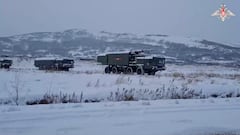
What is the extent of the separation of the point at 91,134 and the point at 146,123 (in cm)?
156

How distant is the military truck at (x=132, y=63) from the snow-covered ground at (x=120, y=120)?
2288cm

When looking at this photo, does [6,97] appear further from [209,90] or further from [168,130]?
[209,90]

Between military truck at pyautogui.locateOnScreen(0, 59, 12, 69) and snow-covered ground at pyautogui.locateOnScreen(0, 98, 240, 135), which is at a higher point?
military truck at pyautogui.locateOnScreen(0, 59, 12, 69)

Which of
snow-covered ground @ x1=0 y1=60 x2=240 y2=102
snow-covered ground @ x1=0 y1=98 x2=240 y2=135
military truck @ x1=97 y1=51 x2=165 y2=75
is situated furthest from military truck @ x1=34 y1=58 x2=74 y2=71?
snow-covered ground @ x1=0 y1=98 x2=240 y2=135

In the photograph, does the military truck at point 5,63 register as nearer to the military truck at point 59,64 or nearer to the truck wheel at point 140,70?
the military truck at point 59,64

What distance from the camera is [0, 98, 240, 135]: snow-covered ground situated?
291 inches

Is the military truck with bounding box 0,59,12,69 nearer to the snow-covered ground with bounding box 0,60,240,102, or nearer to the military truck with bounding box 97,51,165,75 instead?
the military truck with bounding box 97,51,165,75

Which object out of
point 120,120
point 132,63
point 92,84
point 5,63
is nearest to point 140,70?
point 132,63

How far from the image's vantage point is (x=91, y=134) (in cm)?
711

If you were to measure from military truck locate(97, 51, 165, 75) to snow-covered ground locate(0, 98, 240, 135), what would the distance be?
2288 centimetres

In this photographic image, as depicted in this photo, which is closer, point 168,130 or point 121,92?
point 168,130

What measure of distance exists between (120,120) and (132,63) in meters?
27.1

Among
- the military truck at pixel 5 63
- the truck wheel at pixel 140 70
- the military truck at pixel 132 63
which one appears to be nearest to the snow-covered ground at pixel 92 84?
the truck wheel at pixel 140 70


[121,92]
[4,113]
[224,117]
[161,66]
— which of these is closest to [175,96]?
[121,92]
